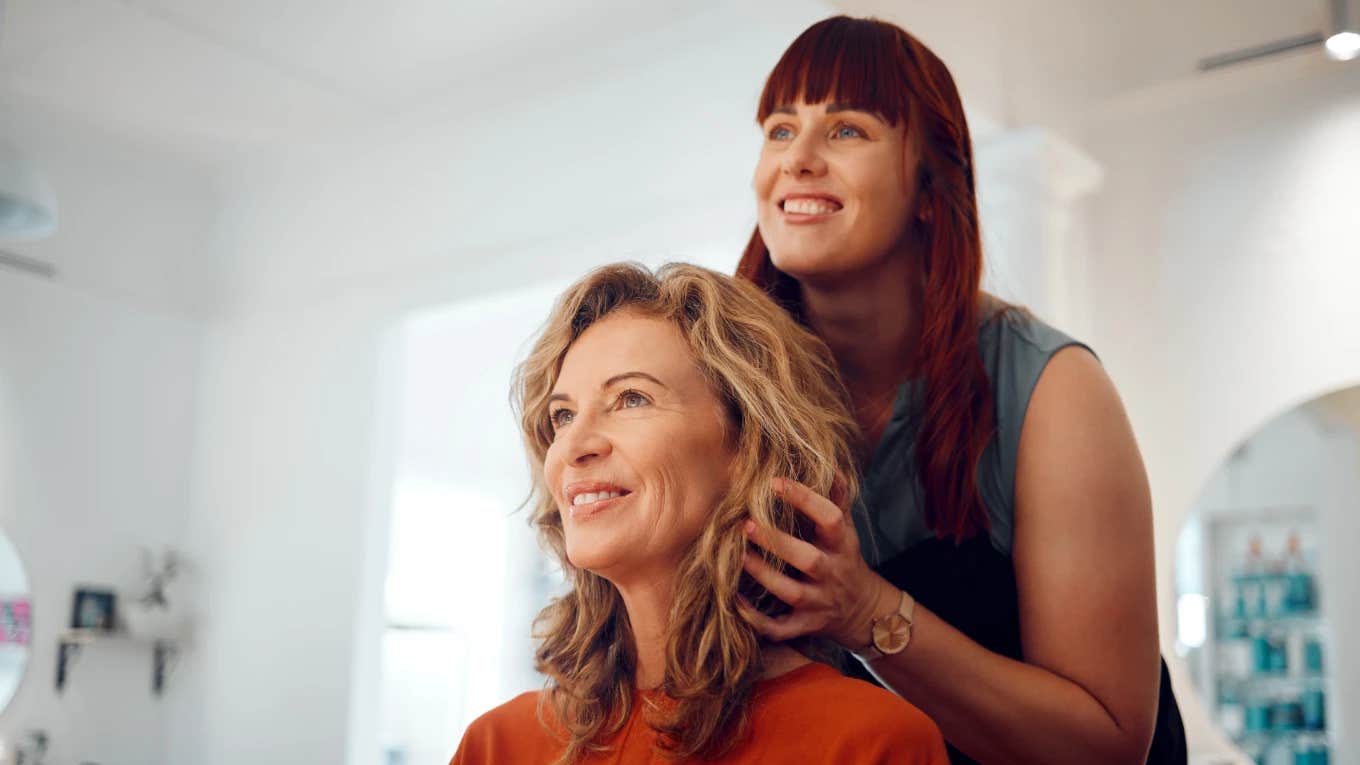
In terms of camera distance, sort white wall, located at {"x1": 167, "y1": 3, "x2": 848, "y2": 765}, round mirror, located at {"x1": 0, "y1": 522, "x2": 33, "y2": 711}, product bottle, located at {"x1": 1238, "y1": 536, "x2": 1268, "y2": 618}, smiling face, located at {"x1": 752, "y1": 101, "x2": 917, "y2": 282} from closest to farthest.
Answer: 1. smiling face, located at {"x1": 752, "y1": 101, "x2": 917, "y2": 282}
2. product bottle, located at {"x1": 1238, "y1": 536, "x2": 1268, "y2": 618}
3. white wall, located at {"x1": 167, "y1": 3, "x2": 848, "y2": 765}
4. round mirror, located at {"x1": 0, "y1": 522, "x2": 33, "y2": 711}

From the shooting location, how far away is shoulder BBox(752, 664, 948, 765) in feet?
3.38

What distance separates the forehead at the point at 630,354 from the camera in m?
1.19

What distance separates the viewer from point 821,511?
106cm

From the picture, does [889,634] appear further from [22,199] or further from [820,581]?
[22,199]

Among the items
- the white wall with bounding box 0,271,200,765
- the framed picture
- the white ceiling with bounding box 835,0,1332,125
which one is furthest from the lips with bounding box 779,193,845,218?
the framed picture

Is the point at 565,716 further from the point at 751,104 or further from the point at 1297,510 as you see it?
the point at 751,104

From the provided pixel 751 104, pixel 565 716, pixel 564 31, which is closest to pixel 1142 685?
pixel 565 716

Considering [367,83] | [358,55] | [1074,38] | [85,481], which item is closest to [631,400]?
Result: [1074,38]

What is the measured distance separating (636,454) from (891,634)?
266 mm

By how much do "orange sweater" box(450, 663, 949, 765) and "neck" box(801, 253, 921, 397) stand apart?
1.19 ft

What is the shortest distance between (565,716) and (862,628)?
283mm

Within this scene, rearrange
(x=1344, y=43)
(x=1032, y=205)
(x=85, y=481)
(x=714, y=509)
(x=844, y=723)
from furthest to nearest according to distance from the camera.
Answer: (x=85, y=481) < (x=1032, y=205) < (x=1344, y=43) < (x=714, y=509) < (x=844, y=723)

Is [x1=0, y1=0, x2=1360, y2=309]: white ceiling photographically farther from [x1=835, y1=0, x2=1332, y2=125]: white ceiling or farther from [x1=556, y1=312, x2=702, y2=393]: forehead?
[x1=556, y1=312, x2=702, y2=393]: forehead

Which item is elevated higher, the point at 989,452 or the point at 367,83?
the point at 367,83
